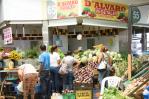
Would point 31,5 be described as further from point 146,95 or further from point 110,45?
point 146,95

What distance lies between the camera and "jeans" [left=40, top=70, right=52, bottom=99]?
13.8 meters

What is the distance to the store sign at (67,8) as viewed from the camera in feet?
53.8

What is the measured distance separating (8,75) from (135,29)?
778cm

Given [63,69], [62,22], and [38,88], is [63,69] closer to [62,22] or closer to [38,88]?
[38,88]

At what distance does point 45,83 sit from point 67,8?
4073mm

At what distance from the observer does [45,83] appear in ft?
45.5

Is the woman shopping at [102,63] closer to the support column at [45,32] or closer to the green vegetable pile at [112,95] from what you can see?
the support column at [45,32]

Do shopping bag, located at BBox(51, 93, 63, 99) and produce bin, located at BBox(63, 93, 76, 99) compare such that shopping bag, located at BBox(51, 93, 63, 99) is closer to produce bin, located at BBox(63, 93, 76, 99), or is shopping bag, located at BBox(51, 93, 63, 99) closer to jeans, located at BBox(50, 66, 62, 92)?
produce bin, located at BBox(63, 93, 76, 99)

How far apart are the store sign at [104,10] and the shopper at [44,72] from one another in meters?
3.33

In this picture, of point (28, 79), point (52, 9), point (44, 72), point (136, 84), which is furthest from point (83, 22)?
point (136, 84)

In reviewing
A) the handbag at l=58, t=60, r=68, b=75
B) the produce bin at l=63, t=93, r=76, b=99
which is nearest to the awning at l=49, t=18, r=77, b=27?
the handbag at l=58, t=60, r=68, b=75

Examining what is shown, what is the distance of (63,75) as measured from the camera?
13992 millimetres

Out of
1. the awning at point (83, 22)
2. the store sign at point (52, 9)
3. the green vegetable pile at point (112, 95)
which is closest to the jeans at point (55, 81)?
the awning at point (83, 22)

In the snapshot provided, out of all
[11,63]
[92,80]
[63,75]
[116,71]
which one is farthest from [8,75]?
[116,71]
